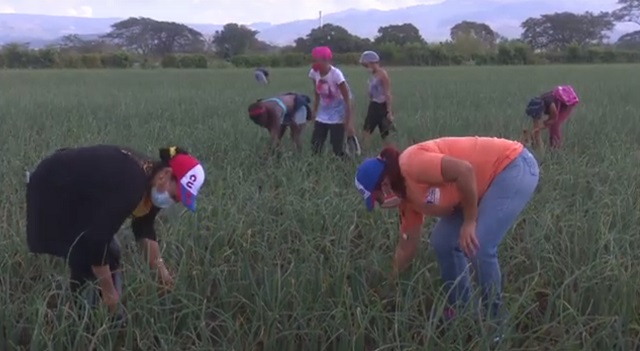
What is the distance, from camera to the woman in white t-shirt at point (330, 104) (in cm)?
752

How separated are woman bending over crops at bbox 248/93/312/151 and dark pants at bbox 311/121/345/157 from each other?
149mm

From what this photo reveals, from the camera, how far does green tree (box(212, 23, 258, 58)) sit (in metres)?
62.0

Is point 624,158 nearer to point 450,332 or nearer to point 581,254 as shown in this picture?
point 581,254

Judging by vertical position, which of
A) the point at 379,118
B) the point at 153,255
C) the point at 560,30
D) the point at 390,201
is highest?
the point at 390,201

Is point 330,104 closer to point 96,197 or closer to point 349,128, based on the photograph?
point 349,128

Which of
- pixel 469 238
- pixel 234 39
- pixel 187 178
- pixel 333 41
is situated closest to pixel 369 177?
pixel 469 238

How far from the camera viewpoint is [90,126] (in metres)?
9.62

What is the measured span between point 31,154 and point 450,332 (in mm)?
4962

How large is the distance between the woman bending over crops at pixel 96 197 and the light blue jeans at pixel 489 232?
1.10 metres

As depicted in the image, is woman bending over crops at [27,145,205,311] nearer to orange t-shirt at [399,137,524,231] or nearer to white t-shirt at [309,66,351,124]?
orange t-shirt at [399,137,524,231]

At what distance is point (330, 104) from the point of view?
→ 764cm

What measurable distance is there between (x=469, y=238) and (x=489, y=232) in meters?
0.10

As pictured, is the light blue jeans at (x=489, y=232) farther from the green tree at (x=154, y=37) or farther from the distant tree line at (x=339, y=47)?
the green tree at (x=154, y=37)

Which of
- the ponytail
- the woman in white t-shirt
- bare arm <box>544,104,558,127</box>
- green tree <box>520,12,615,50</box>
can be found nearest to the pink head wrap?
the woman in white t-shirt
